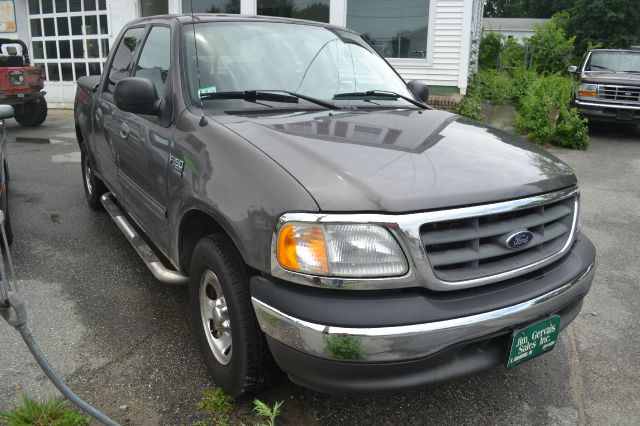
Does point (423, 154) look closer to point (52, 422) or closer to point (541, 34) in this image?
point (52, 422)

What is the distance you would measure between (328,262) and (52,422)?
1471mm

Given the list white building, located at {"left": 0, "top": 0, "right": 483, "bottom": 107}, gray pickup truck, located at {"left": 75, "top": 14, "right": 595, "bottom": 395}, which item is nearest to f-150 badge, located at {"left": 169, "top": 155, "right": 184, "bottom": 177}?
gray pickup truck, located at {"left": 75, "top": 14, "right": 595, "bottom": 395}

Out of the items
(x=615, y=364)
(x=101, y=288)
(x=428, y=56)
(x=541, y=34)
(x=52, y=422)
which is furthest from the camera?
(x=541, y=34)

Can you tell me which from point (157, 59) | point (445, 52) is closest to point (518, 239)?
point (157, 59)

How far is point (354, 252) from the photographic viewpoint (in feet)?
6.56

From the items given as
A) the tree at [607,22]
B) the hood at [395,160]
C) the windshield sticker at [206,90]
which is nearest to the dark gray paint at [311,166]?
the hood at [395,160]

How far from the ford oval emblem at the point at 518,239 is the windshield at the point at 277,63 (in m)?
1.37

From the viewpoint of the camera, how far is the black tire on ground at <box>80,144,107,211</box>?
5.34m

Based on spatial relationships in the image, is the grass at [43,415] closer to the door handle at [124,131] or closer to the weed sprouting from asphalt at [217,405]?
the weed sprouting from asphalt at [217,405]

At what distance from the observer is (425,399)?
272 centimetres

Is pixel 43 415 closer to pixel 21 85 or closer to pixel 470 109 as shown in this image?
pixel 470 109

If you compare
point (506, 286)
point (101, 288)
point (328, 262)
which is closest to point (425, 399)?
point (506, 286)

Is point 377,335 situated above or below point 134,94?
below

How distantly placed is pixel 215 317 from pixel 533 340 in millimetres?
1397
